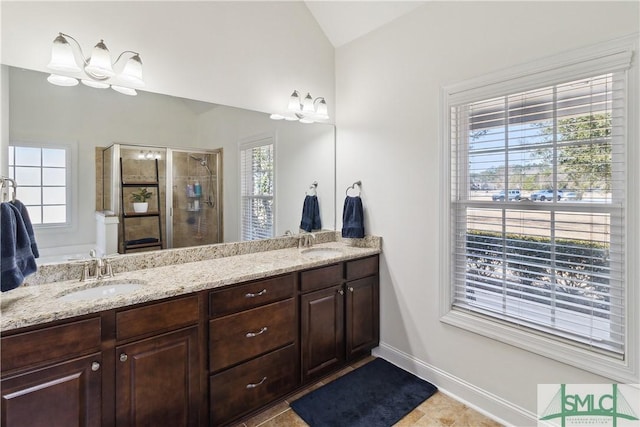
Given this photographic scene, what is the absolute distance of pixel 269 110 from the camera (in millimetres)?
2639

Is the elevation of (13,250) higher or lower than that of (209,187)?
lower

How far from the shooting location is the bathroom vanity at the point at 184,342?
130cm

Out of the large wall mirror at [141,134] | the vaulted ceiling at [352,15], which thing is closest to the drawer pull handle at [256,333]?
the large wall mirror at [141,134]

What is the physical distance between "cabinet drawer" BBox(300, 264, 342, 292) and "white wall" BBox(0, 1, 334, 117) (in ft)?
4.47

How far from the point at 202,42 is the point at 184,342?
1944 mm

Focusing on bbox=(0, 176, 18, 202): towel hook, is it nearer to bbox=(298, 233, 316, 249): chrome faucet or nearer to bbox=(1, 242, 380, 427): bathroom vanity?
bbox=(1, 242, 380, 427): bathroom vanity

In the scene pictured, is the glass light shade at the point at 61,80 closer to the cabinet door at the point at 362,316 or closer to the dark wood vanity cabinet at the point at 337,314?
the dark wood vanity cabinet at the point at 337,314

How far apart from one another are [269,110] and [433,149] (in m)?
1.33

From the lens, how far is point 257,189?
104 inches

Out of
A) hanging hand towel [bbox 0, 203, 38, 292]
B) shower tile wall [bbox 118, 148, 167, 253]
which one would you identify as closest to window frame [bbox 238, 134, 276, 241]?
shower tile wall [bbox 118, 148, 167, 253]

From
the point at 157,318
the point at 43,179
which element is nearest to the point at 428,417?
the point at 157,318

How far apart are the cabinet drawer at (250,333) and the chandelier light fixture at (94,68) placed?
148cm

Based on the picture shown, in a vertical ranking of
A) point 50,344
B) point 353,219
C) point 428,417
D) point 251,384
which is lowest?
point 428,417

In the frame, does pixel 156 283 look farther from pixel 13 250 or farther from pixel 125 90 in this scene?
pixel 125 90
